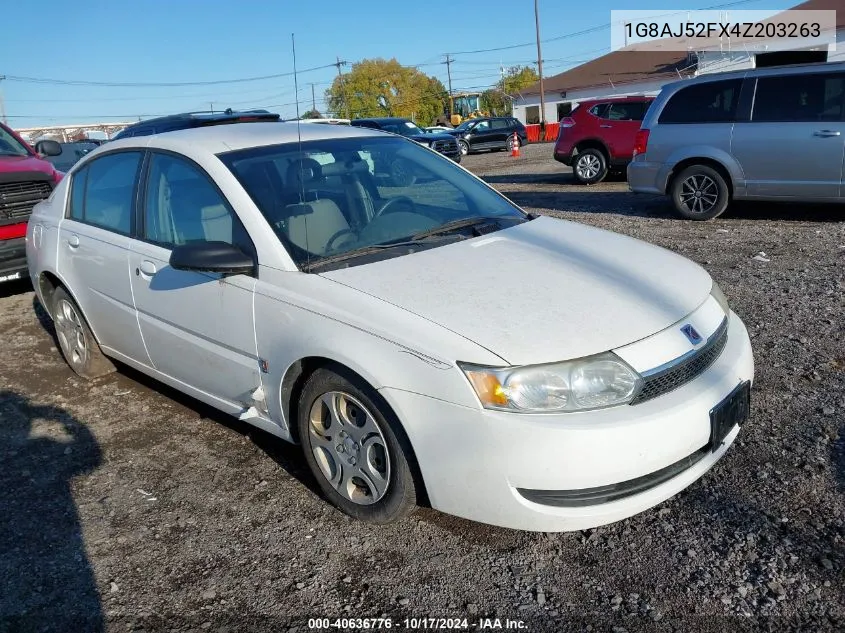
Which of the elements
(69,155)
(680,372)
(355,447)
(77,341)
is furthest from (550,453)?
(69,155)

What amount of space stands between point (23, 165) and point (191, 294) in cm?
523

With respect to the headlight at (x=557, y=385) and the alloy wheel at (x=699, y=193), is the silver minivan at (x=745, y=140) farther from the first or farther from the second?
the headlight at (x=557, y=385)

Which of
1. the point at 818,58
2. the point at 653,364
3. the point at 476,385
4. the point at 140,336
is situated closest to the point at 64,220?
the point at 140,336

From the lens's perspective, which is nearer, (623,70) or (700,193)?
(700,193)

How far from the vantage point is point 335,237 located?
3295 millimetres

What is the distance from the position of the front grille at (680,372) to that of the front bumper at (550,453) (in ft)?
0.09

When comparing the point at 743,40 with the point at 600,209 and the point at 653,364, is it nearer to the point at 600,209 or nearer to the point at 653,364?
the point at 600,209

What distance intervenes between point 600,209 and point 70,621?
31.1ft

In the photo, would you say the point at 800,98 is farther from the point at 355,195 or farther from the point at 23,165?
the point at 23,165

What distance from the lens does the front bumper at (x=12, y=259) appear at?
6.94 m

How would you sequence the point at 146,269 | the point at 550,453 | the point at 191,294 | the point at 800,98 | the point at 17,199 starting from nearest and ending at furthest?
the point at 550,453 < the point at 191,294 < the point at 146,269 < the point at 17,199 < the point at 800,98

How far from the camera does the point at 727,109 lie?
28.2ft

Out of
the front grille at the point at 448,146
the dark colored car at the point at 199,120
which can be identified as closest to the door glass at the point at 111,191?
the dark colored car at the point at 199,120

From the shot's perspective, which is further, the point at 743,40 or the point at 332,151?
the point at 743,40
